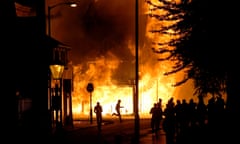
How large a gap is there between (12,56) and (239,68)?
8.13 m

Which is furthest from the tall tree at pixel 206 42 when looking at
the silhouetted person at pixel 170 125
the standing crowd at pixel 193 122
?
the silhouetted person at pixel 170 125

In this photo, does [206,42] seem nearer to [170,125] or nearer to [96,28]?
[170,125]

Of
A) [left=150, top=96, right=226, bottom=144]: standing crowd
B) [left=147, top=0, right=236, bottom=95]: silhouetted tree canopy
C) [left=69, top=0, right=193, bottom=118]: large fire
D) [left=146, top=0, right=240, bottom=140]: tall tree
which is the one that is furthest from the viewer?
[left=69, top=0, right=193, bottom=118]: large fire

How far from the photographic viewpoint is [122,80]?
6022cm

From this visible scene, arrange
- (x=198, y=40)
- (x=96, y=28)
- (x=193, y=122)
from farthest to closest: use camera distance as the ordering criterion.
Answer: (x=96, y=28) → (x=193, y=122) → (x=198, y=40)

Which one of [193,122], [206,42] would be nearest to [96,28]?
[193,122]

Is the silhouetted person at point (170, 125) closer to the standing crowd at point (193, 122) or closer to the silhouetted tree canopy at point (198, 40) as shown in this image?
the standing crowd at point (193, 122)

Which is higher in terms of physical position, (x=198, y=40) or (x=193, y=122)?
(x=198, y=40)

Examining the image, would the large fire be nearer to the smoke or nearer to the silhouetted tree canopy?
the smoke

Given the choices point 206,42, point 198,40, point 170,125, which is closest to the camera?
point 206,42

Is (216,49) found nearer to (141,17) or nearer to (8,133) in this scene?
(8,133)

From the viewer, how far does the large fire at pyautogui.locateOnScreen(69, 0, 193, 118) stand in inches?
2301

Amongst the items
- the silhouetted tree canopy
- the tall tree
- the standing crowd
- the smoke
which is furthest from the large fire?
the tall tree

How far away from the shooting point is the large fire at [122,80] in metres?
58.4
